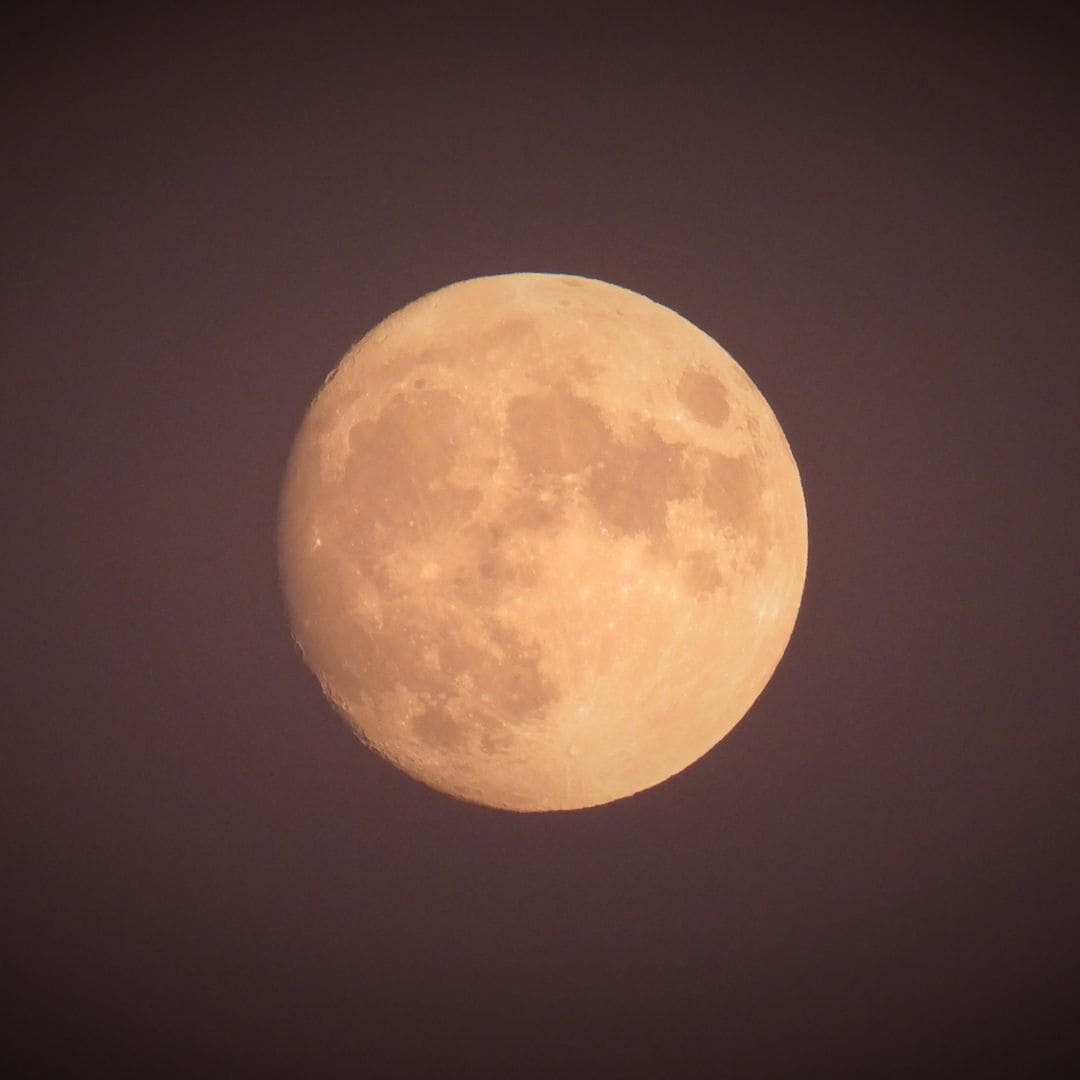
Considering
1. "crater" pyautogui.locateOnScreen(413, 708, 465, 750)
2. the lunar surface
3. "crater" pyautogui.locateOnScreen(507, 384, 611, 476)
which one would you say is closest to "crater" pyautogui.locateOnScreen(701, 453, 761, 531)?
the lunar surface

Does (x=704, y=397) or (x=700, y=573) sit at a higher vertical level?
(x=704, y=397)

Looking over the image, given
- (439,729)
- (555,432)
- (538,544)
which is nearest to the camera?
(538,544)

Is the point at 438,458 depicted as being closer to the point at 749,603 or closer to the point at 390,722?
the point at 390,722

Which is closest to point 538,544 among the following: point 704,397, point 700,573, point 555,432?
point 555,432

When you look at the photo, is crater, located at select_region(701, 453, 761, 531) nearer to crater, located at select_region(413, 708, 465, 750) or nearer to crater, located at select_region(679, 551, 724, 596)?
crater, located at select_region(679, 551, 724, 596)

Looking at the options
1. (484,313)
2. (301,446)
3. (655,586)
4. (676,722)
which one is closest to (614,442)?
(655,586)

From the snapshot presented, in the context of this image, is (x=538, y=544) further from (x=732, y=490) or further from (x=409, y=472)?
(x=732, y=490)
